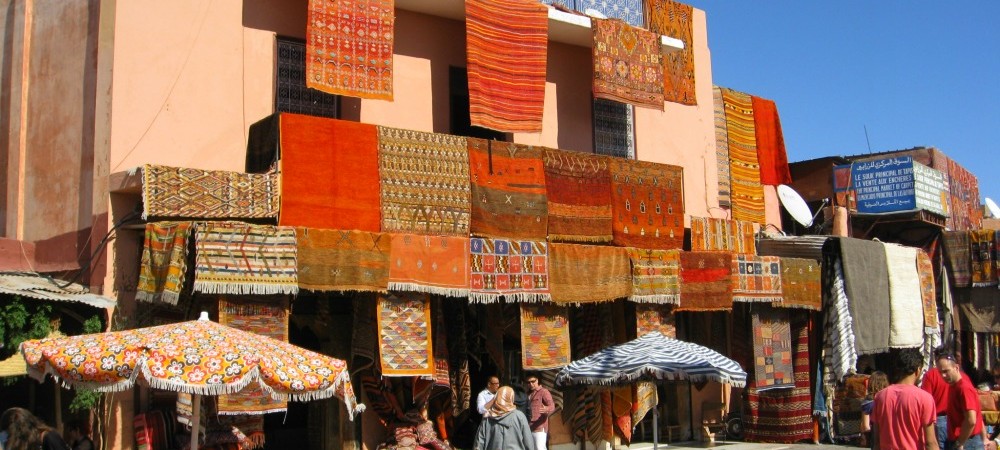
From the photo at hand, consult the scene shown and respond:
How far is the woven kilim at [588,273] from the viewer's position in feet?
42.7

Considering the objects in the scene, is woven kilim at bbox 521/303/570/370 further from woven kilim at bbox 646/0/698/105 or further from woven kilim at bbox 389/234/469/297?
woven kilim at bbox 646/0/698/105

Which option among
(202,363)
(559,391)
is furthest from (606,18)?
(202,363)

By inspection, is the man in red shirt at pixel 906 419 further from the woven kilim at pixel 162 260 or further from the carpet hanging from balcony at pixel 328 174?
the woven kilim at pixel 162 260

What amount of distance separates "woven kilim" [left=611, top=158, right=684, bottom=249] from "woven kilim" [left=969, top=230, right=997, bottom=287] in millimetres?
8306

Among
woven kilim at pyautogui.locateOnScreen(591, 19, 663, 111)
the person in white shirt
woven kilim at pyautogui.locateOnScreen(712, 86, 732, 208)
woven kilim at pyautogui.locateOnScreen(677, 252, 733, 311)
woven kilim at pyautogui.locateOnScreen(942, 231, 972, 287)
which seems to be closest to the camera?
the person in white shirt

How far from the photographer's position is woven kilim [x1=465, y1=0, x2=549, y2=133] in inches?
514

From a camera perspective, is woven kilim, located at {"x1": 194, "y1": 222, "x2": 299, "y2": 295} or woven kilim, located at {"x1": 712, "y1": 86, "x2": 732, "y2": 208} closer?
woven kilim, located at {"x1": 194, "y1": 222, "x2": 299, "y2": 295}

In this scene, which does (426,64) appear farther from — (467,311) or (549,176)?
(467,311)

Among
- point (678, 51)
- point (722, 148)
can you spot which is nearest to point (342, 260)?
point (678, 51)

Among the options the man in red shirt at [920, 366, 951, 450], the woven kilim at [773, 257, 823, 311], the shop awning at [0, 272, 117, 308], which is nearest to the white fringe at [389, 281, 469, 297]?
the shop awning at [0, 272, 117, 308]

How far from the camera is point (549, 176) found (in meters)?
13.2

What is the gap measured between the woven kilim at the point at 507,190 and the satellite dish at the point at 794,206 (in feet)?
22.0

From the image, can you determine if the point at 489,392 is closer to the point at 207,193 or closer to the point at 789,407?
the point at 207,193

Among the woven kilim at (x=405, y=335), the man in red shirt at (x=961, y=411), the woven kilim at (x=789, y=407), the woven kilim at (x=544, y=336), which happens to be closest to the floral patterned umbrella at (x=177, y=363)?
the woven kilim at (x=405, y=335)
